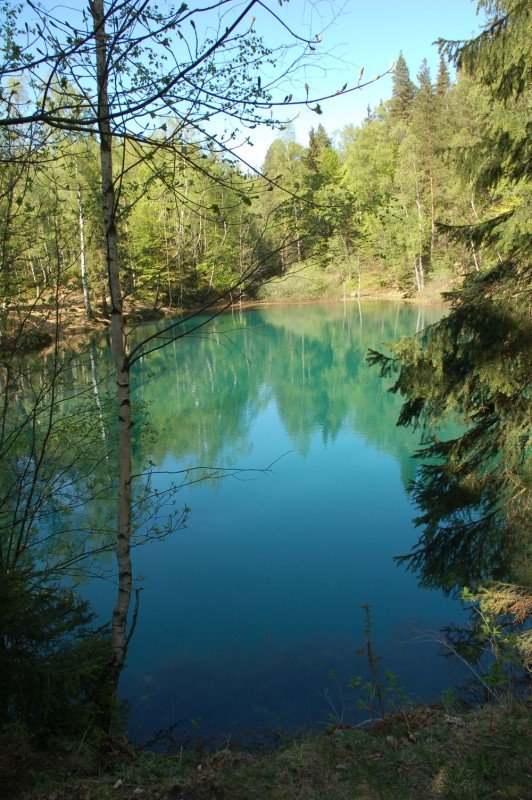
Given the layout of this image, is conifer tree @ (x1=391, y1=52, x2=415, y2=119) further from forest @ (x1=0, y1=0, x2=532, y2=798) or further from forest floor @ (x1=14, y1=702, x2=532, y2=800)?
forest floor @ (x1=14, y1=702, x2=532, y2=800)

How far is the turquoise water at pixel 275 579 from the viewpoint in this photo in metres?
5.14

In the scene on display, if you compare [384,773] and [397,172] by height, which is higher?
[397,172]

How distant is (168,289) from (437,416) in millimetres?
2792

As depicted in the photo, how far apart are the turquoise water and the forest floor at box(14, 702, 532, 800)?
127cm

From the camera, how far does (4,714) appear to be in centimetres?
309

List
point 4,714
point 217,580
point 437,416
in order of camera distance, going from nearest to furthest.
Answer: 1. point 4,714
2. point 437,416
3. point 217,580

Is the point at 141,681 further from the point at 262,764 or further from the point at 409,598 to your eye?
the point at 409,598

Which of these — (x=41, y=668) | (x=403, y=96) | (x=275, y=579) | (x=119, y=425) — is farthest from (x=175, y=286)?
(x=403, y=96)

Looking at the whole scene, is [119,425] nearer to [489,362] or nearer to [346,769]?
[346,769]

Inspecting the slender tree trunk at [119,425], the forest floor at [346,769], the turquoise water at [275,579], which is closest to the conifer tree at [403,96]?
the turquoise water at [275,579]

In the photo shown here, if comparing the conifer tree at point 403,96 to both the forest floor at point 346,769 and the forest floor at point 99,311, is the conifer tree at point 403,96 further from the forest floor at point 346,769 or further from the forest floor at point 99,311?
the forest floor at point 346,769

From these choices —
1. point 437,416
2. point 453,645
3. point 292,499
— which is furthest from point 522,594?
point 292,499

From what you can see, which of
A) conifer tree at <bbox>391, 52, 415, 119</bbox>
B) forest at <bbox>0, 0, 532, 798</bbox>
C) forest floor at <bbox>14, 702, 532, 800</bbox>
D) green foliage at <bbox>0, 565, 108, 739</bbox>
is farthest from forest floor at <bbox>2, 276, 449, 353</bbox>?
conifer tree at <bbox>391, 52, 415, 119</bbox>

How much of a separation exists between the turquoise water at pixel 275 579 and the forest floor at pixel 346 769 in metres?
1.27
